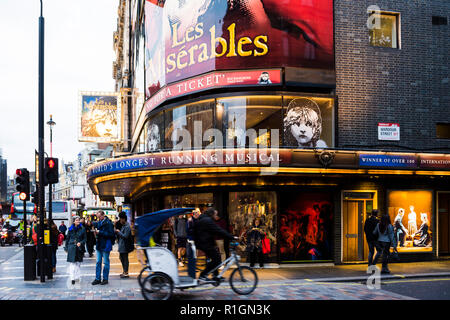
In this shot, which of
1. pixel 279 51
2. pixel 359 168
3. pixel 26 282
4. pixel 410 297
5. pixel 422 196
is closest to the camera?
pixel 410 297

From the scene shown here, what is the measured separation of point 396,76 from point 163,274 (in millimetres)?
12258

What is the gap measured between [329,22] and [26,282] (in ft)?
42.5

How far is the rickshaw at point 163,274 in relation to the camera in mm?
9516

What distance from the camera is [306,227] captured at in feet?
53.5

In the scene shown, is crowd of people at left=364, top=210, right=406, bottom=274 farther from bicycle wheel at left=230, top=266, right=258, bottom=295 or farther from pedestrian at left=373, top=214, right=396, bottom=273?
bicycle wheel at left=230, top=266, right=258, bottom=295

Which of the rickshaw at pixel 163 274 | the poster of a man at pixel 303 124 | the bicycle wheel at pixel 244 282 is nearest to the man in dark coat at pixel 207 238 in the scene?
the rickshaw at pixel 163 274

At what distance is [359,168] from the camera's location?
49.5 ft

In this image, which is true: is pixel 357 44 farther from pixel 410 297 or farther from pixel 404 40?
pixel 410 297

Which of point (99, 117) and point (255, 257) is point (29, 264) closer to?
point (255, 257)

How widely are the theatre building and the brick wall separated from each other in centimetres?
4

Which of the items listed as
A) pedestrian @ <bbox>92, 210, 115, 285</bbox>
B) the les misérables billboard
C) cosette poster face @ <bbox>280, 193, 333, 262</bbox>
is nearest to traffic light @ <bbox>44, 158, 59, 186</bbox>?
pedestrian @ <bbox>92, 210, 115, 285</bbox>

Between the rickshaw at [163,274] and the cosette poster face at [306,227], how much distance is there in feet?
20.7

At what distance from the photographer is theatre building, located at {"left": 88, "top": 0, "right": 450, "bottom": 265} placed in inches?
624
